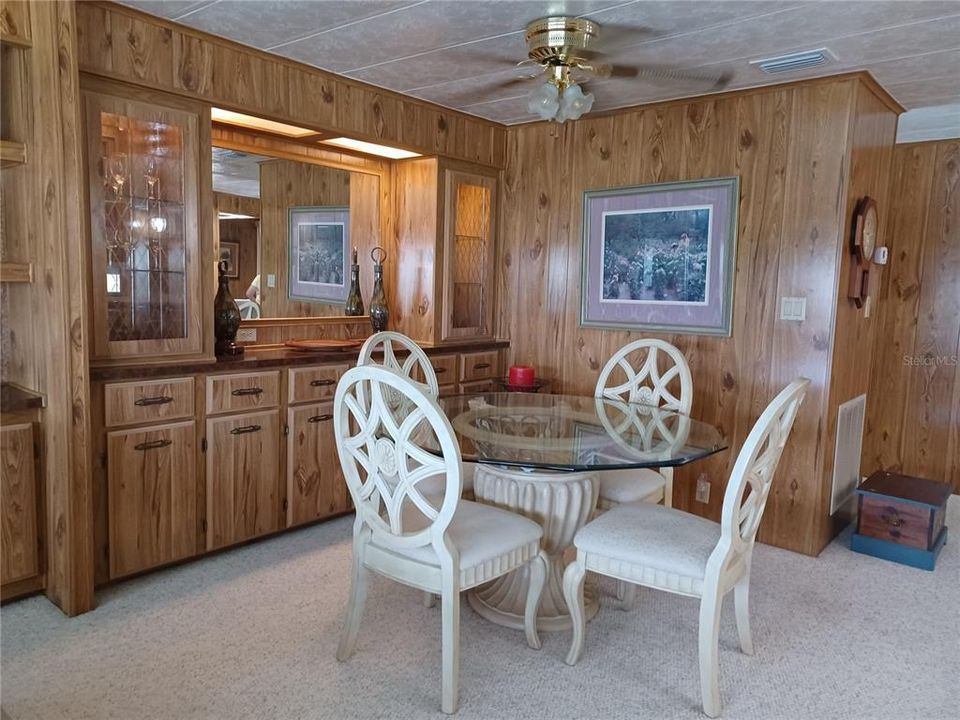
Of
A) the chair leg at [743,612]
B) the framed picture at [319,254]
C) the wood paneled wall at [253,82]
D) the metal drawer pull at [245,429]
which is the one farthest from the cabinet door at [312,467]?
the chair leg at [743,612]

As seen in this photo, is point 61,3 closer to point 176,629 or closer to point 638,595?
point 176,629

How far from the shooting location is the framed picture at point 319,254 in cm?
382

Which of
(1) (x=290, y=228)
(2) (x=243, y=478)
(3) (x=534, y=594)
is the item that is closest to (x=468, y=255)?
(1) (x=290, y=228)

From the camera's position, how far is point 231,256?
11.3 ft

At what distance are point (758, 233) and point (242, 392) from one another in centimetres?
258

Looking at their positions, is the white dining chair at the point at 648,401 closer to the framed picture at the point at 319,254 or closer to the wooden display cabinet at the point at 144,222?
the framed picture at the point at 319,254

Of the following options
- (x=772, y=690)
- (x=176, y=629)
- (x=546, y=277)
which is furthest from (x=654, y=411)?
(x=176, y=629)

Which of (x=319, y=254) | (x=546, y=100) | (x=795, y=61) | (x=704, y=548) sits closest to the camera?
(x=704, y=548)

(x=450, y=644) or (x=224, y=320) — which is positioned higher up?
(x=224, y=320)

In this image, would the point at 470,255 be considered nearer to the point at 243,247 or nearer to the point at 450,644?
the point at 243,247

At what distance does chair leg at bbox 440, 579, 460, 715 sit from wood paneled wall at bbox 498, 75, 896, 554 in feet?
6.82

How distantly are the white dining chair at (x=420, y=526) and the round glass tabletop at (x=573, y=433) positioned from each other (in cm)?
22

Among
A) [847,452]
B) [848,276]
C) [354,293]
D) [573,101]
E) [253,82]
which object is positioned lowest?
[847,452]

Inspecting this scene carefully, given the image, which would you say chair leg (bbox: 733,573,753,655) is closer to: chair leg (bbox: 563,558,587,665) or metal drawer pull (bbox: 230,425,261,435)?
chair leg (bbox: 563,558,587,665)
